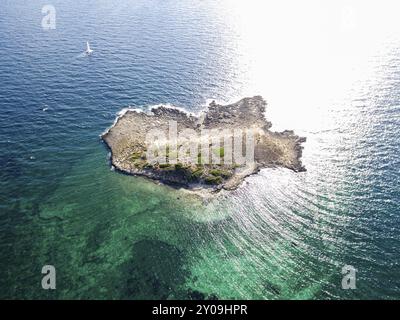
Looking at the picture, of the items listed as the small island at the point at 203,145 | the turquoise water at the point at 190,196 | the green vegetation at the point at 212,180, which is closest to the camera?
the turquoise water at the point at 190,196

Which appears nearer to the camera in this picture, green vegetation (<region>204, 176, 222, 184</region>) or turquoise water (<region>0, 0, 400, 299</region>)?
turquoise water (<region>0, 0, 400, 299</region>)

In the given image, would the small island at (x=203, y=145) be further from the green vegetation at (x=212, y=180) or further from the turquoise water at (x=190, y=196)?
the turquoise water at (x=190, y=196)

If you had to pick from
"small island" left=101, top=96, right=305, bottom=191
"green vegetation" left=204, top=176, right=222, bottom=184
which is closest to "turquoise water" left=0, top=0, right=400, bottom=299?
"small island" left=101, top=96, right=305, bottom=191

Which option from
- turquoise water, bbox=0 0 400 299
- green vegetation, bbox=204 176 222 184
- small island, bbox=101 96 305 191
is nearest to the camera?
turquoise water, bbox=0 0 400 299

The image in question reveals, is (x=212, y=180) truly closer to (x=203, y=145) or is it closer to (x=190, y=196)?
(x=190, y=196)

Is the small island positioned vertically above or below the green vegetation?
above

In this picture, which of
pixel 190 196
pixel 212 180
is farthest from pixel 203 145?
pixel 190 196

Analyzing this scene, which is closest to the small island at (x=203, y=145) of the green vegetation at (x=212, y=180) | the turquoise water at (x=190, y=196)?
the green vegetation at (x=212, y=180)

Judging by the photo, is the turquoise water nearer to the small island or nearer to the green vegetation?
the small island
